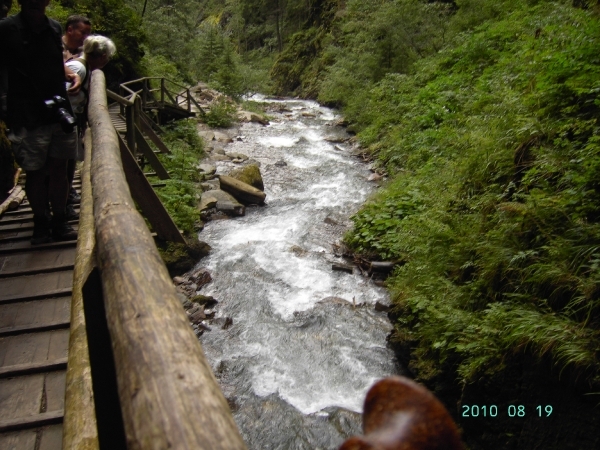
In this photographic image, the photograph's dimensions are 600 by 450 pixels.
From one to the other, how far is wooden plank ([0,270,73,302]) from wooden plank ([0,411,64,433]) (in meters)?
1.18

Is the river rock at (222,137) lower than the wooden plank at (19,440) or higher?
lower

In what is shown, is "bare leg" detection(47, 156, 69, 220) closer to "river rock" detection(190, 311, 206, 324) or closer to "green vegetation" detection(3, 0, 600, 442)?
"river rock" detection(190, 311, 206, 324)

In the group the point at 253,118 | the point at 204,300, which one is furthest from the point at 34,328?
the point at 253,118

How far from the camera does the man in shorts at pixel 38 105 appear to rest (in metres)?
2.95

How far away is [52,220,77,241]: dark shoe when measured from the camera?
366 centimetres

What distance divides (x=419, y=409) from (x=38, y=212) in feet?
12.8

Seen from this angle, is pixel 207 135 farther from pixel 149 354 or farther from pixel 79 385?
pixel 149 354

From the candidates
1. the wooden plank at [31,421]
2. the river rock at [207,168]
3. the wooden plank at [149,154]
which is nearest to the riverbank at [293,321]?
the wooden plank at [149,154]

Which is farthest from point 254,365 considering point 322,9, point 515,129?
point 322,9

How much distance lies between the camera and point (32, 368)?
2268 millimetres

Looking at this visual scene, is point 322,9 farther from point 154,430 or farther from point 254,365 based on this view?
point 154,430

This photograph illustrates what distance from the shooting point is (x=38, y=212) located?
3.54 m

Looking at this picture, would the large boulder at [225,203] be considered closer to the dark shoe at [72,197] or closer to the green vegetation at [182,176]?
the green vegetation at [182,176]

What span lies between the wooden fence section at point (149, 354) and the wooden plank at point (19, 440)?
1.02 metres
